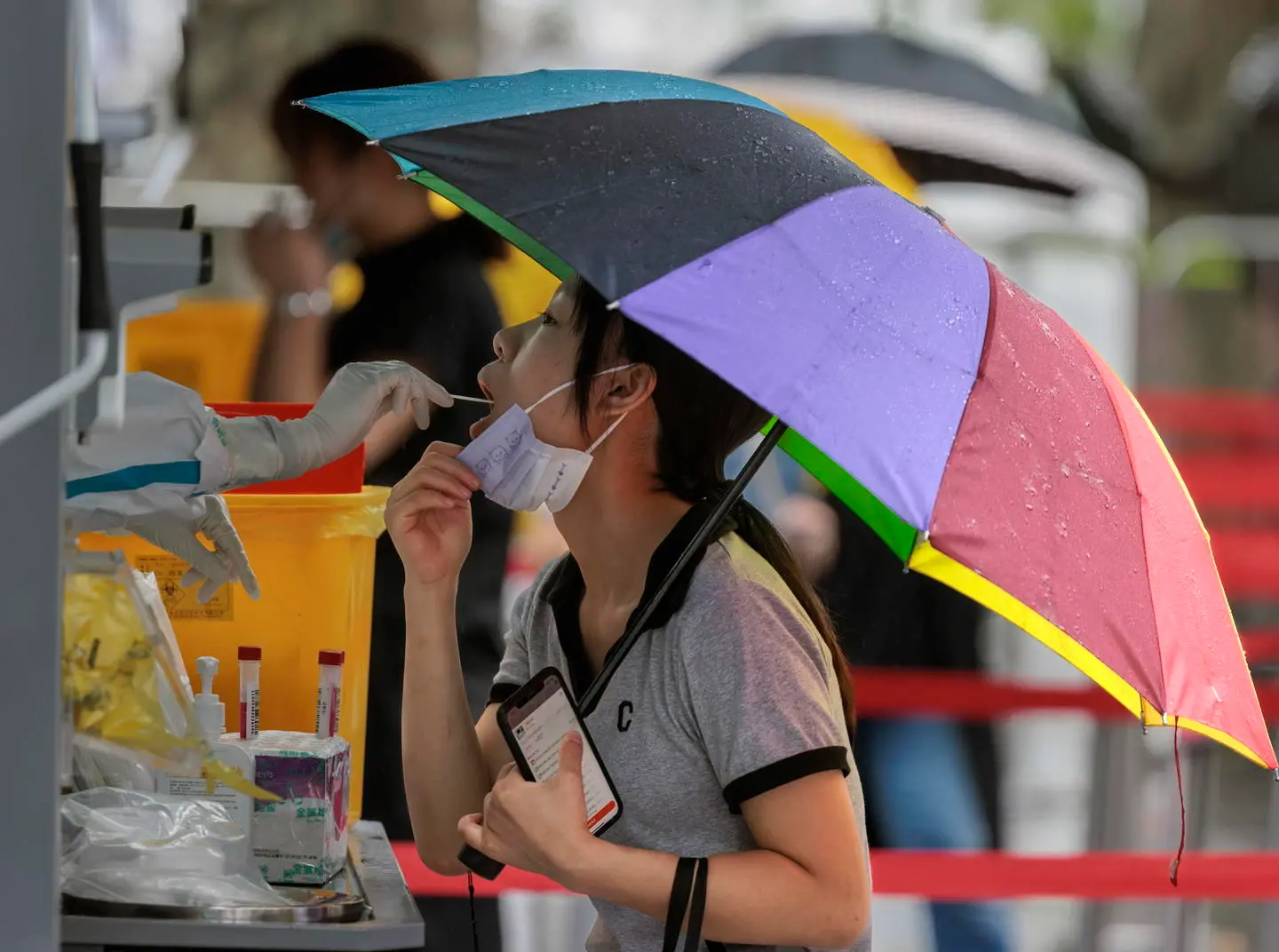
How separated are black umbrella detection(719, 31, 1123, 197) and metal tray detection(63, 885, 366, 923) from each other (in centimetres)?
366

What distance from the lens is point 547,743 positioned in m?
1.63

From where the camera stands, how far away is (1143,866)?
2561 mm

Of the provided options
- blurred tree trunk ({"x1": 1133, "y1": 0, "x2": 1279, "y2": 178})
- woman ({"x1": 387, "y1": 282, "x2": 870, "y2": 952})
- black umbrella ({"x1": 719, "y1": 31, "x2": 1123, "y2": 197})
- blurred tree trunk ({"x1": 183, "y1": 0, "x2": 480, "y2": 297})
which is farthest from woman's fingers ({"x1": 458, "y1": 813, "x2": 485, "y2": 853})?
blurred tree trunk ({"x1": 1133, "y1": 0, "x2": 1279, "y2": 178})

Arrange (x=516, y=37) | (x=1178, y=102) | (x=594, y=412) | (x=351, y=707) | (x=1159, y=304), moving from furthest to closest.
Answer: (x=1178, y=102) < (x=1159, y=304) < (x=516, y=37) < (x=351, y=707) < (x=594, y=412)

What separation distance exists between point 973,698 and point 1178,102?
3.76 metres

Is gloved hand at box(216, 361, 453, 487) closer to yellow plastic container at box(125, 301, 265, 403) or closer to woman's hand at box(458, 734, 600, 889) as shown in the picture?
woman's hand at box(458, 734, 600, 889)

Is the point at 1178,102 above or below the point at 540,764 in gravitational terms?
above

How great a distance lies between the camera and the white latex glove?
1496 millimetres

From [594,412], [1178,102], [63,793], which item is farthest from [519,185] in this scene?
[1178,102]

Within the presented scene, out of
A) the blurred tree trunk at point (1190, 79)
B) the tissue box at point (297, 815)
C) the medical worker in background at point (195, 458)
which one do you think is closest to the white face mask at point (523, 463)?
the medical worker in background at point (195, 458)

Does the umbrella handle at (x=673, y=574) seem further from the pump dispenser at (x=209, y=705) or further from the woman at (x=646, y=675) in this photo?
the pump dispenser at (x=209, y=705)

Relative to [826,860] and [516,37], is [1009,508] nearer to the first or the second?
[826,860]

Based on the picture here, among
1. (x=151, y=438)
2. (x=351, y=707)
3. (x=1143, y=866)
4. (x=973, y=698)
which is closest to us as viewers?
(x=151, y=438)

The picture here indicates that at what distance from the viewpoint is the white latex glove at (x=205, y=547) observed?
1.50 m
